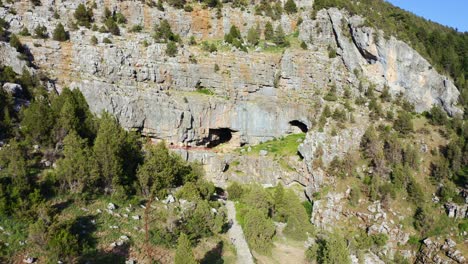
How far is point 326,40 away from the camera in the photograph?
53.2 metres

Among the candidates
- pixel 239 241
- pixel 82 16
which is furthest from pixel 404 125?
pixel 82 16

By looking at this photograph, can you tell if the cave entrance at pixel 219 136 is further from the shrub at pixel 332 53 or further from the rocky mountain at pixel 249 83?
the shrub at pixel 332 53

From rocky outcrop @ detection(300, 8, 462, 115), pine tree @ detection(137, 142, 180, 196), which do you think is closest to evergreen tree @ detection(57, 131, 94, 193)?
pine tree @ detection(137, 142, 180, 196)

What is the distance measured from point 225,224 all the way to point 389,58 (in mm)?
35369

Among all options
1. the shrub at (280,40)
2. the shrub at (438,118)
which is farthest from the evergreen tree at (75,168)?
the shrub at (438,118)

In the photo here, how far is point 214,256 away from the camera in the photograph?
24.5 m

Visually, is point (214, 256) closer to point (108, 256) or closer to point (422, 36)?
point (108, 256)

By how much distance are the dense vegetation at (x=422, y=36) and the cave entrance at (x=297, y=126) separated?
1746 cm

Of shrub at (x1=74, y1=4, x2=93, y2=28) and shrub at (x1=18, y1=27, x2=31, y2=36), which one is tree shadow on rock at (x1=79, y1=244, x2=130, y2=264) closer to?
shrub at (x1=18, y1=27, x2=31, y2=36)

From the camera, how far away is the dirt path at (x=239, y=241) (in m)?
25.1

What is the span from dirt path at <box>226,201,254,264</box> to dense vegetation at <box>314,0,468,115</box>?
3604 centimetres

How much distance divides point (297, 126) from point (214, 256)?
92.8ft

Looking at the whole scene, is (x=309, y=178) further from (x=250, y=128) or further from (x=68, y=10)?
(x=68, y=10)

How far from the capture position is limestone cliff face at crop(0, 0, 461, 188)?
42.0 metres
